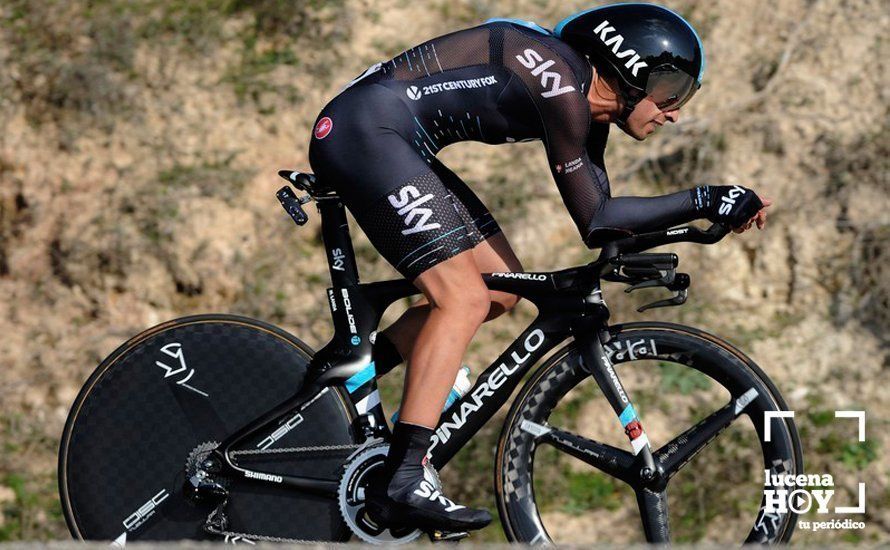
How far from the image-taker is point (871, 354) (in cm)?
641

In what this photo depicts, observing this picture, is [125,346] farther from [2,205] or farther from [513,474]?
[2,205]

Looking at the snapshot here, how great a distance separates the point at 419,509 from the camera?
4.12m

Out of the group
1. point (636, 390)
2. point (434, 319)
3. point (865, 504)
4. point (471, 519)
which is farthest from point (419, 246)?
point (865, 504)

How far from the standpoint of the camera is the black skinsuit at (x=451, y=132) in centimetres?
409

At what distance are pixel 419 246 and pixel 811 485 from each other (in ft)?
8.97

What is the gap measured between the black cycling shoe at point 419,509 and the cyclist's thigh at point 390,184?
0.68m

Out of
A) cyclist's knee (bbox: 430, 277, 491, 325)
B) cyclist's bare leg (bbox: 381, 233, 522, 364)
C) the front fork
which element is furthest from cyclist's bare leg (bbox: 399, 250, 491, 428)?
the front fork

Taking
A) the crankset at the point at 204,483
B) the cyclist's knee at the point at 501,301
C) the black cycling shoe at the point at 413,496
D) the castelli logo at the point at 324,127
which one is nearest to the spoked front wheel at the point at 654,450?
the cyclist's knee at the point at 501,301

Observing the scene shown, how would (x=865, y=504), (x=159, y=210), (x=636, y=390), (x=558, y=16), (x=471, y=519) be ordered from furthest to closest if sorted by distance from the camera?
(x=558, y=16) < (x=159, y=210) < (x=636, y=390) < (x=865, y=504) < (x=471, y=519)

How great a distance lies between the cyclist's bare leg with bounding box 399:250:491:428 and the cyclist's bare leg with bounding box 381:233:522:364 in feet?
1.01

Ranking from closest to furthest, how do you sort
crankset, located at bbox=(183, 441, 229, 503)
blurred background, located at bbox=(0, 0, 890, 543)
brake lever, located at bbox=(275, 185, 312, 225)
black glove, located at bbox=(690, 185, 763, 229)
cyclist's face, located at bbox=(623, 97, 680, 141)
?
black glove, located at bbox=(690, 185, 763, 229)
cyclist's face, located at bbox=(623, 97, 680, 141)
brake lever, located at bbox=(275, 185, 312, 225)
crankset, located at bbox=(183, 441, 229, 503)
blurred background, located at bbox=(0, 0, 890, 543)

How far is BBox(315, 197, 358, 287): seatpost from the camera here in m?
4.41

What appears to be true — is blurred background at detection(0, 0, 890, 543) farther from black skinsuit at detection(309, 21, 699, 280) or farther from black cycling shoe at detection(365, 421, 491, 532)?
black skinsuit at detection(309, 21, 699, 280)

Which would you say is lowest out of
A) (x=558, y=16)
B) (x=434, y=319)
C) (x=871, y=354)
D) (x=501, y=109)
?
(x=871, y=354)
